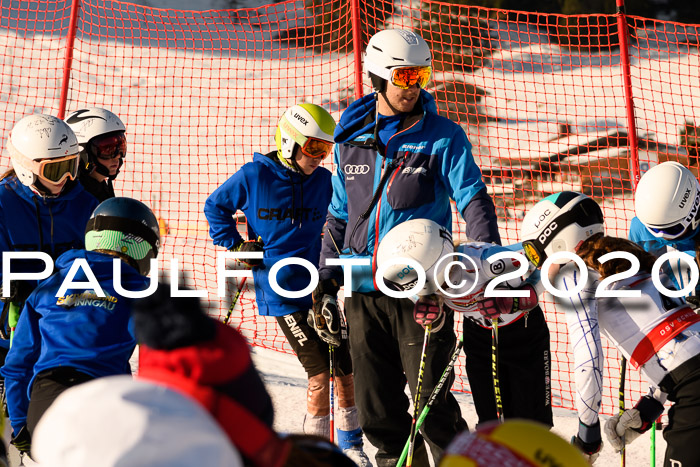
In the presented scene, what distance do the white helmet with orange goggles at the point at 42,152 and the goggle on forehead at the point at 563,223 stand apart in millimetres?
2625

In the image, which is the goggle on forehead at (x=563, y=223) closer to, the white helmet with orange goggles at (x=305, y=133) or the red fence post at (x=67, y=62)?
the white helmet with orange goggles at (x=305, y=133)

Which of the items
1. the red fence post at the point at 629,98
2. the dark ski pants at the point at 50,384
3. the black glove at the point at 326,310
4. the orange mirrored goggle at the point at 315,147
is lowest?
the dark ski pants at the point at 50,384

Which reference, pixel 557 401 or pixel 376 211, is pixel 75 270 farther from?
pixel 557 401

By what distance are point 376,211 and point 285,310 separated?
47.0 inches

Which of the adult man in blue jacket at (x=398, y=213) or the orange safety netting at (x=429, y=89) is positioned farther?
the orange safety netting at (x=429, y=89)

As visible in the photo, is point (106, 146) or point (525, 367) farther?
point (106, 146)

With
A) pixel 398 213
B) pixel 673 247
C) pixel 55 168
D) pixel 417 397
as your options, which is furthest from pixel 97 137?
pixel 673 247

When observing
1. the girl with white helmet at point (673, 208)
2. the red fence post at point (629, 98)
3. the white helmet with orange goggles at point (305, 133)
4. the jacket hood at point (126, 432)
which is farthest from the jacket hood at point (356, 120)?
the red fence post at point (629, 98)

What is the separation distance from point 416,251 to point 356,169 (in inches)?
32.5

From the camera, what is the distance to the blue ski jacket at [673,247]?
4.18 m

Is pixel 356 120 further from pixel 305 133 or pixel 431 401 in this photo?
pixel 431 401

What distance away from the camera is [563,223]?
3.72 meters

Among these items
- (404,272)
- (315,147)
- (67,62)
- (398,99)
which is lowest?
(404,272)

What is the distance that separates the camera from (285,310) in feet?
16.6
